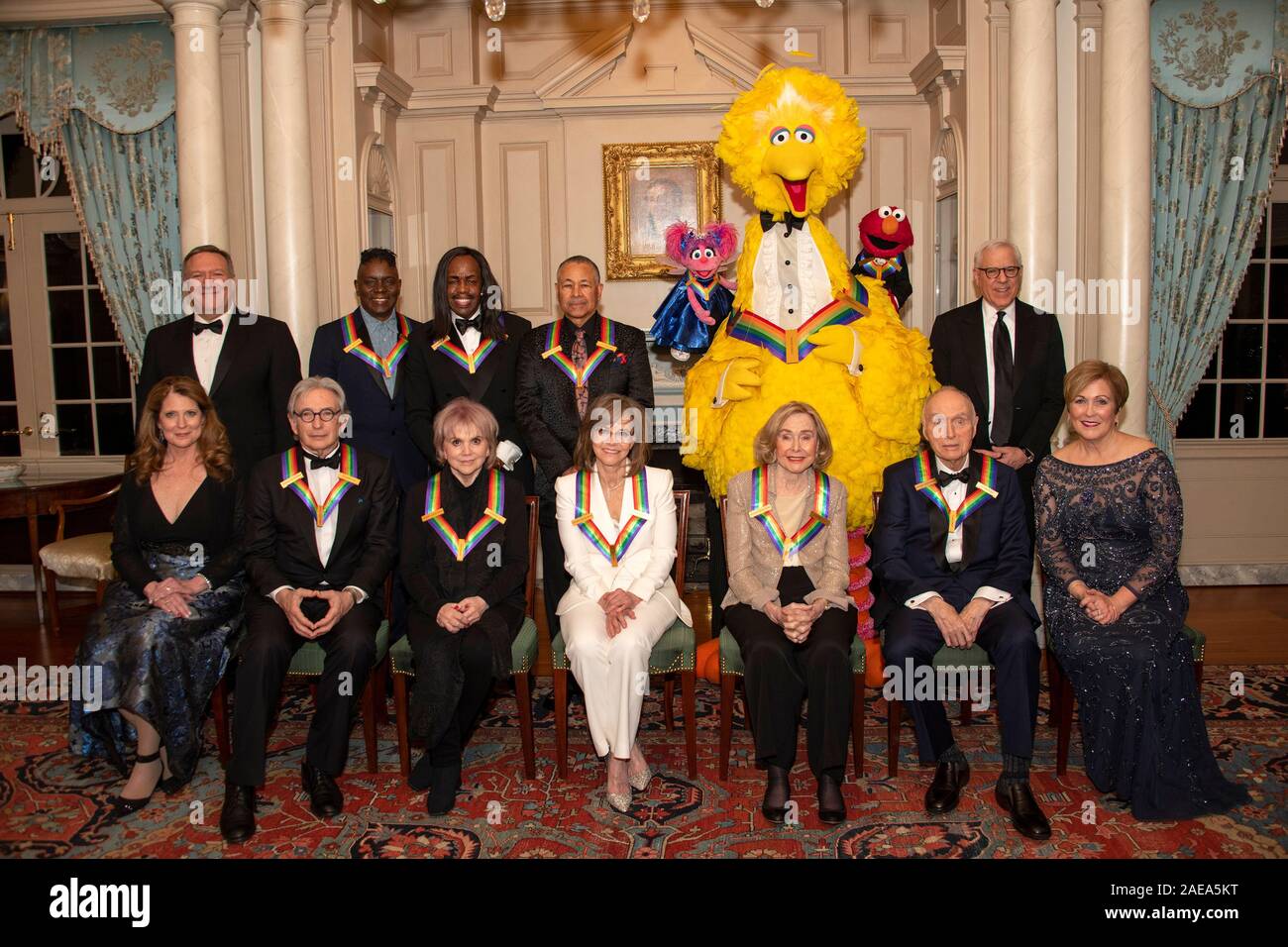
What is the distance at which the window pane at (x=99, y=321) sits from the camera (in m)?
6.36

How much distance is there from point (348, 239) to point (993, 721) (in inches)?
146

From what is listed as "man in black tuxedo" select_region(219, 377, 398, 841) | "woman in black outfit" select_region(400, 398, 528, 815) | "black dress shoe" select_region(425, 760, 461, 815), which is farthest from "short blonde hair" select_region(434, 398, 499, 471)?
"black dress shoe" select_region(425, 760, 461, 815)

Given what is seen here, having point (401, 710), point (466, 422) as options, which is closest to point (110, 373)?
point (466, 422)

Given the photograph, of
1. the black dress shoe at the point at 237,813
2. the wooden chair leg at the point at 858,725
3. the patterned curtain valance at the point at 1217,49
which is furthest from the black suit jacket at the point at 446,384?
the patterned curtain valance at the point at 1217,49

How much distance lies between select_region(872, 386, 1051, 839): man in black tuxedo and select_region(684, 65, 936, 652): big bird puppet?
1.09 ft

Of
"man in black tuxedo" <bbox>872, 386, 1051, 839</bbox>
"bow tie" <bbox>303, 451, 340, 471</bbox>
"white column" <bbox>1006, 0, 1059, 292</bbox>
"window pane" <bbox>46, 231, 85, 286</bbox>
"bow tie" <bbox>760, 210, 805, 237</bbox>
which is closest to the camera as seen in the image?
"man in black tuxedo" <bbox>872, 386, 1051, 839</bbox>

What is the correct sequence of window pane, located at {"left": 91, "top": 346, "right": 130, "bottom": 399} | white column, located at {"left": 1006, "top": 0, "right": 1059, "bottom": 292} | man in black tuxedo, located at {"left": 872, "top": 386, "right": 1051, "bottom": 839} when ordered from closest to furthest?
1. man in black tuxedo, located at {"left": 872, "top": 386, "right": 1051, "bottom": 839}
2. white column, located at {"left": 1006, "top": 0, "right": 1059, "bottom": 292}
3. window pane, located at {"left": 91, "top": 346, "right": 130, "bottom": 399}

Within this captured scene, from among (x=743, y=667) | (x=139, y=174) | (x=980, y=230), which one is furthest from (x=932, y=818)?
(x=139, y=174)

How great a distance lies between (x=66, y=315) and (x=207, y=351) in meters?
2.93

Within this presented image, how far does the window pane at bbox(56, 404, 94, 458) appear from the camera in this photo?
645cm

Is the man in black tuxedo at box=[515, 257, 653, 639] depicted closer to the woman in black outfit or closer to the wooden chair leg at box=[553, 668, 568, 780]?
the woman in black outfit

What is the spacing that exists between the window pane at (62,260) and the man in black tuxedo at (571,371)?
12.2 feet

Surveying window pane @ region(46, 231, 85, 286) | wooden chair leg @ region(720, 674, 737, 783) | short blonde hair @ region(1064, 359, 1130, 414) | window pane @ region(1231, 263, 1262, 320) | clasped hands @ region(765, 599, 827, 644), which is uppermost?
window pane @ region(46, 231, 85, 286)

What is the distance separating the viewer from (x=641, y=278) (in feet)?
20.6
